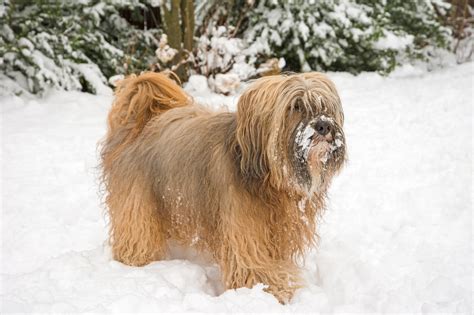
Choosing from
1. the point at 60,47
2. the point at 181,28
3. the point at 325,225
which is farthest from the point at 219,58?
the point at 325,225

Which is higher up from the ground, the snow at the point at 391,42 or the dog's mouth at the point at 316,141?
the dog's mouth at the point at 316,141

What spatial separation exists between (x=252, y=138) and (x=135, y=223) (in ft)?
3.70

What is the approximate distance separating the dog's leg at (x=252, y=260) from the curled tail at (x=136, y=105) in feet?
3.54

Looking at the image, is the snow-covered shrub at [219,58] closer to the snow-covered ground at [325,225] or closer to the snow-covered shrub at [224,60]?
the snow-covered shrub at [224,60]

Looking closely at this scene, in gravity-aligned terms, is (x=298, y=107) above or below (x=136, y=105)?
above

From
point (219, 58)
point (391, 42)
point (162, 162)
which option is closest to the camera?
point (162, 162)

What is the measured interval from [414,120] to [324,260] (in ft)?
11.9

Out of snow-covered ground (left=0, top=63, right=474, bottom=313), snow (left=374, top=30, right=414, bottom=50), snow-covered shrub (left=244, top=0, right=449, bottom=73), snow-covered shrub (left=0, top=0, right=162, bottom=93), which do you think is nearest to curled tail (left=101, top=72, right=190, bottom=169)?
snow-covered ground (left=0, top=63, right=474, bottom=313)

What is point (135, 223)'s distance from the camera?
3.51m

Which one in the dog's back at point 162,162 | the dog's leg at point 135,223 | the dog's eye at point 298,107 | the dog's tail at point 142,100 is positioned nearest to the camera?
the dog's eye at point 298,107

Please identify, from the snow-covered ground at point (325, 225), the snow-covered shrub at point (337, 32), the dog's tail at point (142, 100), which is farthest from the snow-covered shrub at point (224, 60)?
the dog's tail at point (142, 100)

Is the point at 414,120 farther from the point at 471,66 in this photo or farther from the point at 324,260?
the point at 324,260

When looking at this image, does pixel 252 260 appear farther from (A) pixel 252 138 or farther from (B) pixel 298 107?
(B) pixel 298 107

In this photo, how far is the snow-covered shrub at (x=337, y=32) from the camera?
866 centimetres
